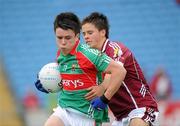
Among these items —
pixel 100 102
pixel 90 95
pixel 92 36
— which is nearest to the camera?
pixel 100 102

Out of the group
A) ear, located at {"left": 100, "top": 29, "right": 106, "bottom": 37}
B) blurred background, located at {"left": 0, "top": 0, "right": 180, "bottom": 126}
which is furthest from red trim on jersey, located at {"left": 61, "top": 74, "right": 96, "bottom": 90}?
blurred background, located at {"left": 0, "top": 0, "right": 180, "bottom": 126}

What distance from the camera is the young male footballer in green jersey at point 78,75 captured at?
605 centimetres

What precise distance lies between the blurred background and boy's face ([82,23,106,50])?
24.4ft

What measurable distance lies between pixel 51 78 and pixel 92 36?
646mm

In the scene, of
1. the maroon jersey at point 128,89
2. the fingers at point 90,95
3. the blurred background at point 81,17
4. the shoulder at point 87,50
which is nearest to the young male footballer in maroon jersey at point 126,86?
the maroon jersey at point 128,89

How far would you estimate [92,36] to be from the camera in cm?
657

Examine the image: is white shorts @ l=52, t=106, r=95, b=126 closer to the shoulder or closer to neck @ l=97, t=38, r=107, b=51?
the shoulder

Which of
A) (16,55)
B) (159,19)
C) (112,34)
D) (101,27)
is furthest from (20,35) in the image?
(101,27)

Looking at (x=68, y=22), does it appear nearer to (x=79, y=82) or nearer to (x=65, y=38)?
(x=65, y=38)

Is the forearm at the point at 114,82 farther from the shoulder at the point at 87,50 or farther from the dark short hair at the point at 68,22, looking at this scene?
the dark short hair at the point at 68,22

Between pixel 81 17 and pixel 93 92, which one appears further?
pixel 81 17

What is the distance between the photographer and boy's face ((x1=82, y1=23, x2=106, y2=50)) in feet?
21.5

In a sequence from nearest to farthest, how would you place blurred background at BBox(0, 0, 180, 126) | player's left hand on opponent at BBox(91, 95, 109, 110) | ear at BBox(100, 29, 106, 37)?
1. player's left hand on opponent at BBox(91, 95, 109, 110)
2. ear at BBox(100, 29, 106, 37)
3. blurred background at BBox(0, 0, 180, 126)

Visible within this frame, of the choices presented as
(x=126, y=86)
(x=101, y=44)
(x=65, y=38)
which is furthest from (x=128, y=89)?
(x=65, y=38)
